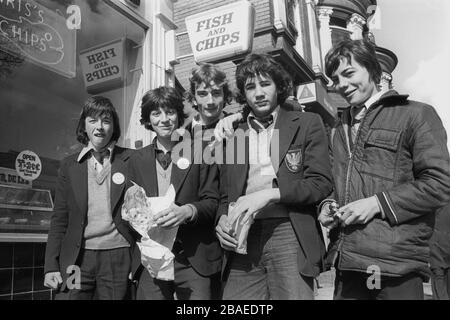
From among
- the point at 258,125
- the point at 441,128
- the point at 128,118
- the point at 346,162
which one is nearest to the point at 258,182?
the point at 258,125

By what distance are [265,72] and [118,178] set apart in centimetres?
117

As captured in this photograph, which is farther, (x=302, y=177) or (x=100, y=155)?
(x=100, y=155)

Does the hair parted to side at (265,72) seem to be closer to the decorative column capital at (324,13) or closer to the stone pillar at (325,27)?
the stone pillar at (325,27)

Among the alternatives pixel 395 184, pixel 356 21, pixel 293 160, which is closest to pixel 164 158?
pixel 293 160

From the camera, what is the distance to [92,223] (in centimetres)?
231

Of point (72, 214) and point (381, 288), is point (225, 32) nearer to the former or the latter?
point (72, 214)

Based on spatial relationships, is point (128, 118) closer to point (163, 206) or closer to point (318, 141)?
point (163, 206)

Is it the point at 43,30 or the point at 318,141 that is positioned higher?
the point at 43,30

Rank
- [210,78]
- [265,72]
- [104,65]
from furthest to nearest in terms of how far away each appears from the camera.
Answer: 1. [104,65]
2. [210,78]
3. [265,72]

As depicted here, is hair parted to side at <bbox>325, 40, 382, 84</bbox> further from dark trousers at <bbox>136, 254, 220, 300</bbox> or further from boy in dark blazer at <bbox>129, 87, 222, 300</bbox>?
dark trousers at <bbox>136, 254, 220, 300</bbox>

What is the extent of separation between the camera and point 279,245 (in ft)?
6.21

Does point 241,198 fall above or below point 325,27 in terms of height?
below

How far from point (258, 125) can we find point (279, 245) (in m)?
0.72

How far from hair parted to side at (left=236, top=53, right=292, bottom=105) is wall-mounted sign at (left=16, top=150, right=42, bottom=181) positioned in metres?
2.27
